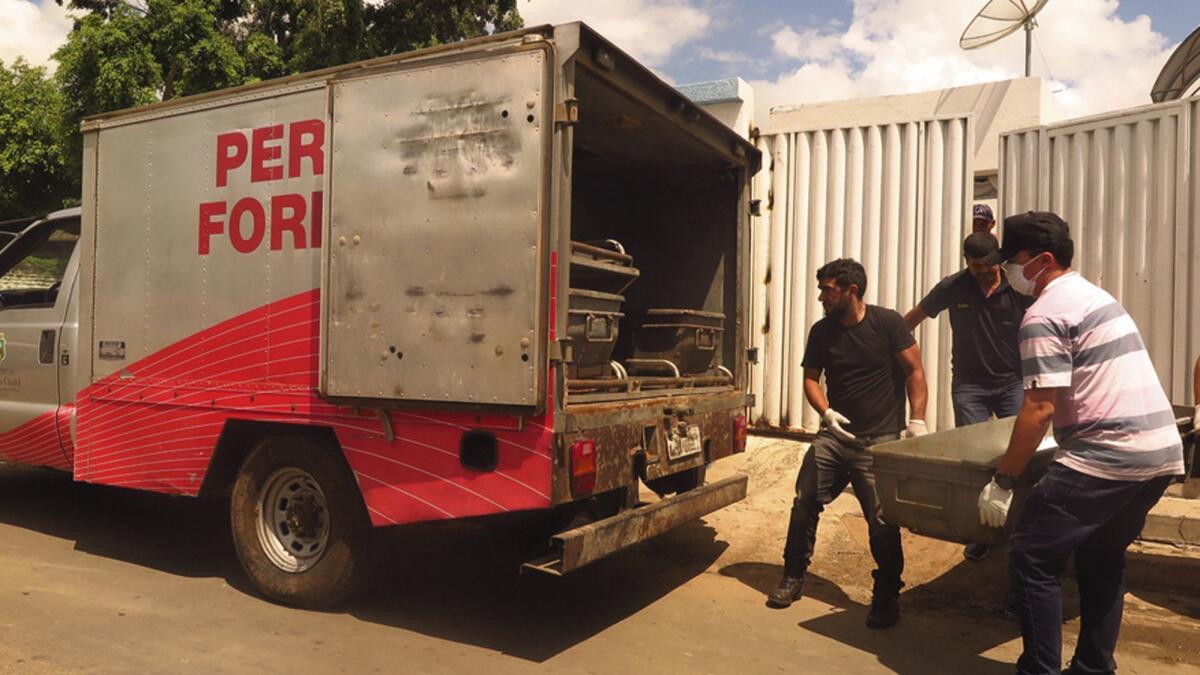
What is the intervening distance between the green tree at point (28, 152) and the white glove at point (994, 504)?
23.1 meters

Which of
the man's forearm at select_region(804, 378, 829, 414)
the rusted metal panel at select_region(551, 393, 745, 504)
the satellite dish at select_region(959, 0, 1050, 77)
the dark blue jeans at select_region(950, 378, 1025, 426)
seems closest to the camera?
the rusted metal panel at select_region(551, 393, 745, 504)

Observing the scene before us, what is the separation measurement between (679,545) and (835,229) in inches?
118

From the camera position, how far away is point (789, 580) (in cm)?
484

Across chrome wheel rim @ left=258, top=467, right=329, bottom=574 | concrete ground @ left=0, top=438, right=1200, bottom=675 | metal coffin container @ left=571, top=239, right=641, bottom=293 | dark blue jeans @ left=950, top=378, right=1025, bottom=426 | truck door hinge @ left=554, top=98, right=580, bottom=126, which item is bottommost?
concrete ground @ left=0, top=438, right=1200, bottom=675

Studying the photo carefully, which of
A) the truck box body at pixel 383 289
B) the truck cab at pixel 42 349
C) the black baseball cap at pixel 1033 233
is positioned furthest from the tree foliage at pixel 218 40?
the black baseball cap at pixel 1033 233

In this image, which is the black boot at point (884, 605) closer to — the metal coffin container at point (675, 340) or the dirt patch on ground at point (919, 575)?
the dirt patch on ground at point (919, 575)

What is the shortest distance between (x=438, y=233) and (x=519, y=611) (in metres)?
2.00

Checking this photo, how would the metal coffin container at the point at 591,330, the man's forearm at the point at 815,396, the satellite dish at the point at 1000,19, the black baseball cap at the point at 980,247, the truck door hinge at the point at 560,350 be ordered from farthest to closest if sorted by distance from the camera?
the satellite dish at the point at 1000,19 → the black baseball cap at the point at 980,247 → the man's forearm at the point at 815,396 → the metal coffin container at the point at 591,330 → the truck door hinge at the point at 560,350

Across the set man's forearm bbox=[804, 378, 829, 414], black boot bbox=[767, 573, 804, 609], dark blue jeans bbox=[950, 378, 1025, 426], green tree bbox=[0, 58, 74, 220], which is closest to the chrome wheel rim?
black boot bbox=[767, 573, 804, 609]

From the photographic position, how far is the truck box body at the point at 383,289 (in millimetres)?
3768

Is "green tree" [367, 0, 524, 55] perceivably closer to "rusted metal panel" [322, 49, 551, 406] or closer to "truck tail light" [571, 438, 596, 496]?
"rusted metal panel" [322, 49, 551, 406]

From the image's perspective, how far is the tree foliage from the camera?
13.9 m

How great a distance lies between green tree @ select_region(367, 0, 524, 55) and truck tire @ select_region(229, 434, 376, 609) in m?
11.8

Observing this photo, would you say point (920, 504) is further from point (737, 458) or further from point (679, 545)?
point (737, 458)
